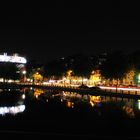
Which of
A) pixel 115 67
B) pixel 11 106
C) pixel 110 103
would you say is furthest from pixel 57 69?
pixel 11 106

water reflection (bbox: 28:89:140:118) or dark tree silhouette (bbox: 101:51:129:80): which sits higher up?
dark tree silhouette (bbox: 101:51:129:80)

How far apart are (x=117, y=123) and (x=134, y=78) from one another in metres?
62.9

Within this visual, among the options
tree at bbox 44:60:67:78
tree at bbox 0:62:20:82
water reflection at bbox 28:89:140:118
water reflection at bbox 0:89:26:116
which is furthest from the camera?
tree at bbox 0:62:20:82

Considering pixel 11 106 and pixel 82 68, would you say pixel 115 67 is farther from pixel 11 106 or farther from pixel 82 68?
pixel 11 106

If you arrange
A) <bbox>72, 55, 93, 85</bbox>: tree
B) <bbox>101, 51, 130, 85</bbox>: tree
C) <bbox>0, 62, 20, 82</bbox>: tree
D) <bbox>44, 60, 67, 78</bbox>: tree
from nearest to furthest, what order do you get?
<bbox>101, 51, 130, 85</bbox>: tree → <bbox>72, 55, 93, 85</bbox>: tree → <bbox>44, 60, 67, 78</bbox>: tree → <bbox>0, 62, 20, 82</bbox>: tree

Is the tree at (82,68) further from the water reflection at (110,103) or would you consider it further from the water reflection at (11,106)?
the water reflection at (11,106)

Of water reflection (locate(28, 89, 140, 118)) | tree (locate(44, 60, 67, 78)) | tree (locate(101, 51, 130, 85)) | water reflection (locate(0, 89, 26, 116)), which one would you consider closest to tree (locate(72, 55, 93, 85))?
tree (locate(101, 51, 130, 85))

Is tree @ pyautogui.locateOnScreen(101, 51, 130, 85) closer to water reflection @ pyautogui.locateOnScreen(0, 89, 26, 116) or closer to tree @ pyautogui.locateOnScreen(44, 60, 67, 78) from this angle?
water reflection @ pyautogui.locateOnScreen(0, 89, 26, 116)

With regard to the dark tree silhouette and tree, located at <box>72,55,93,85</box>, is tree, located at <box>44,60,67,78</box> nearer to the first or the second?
tree, located at <box>72,55,93,85</box>

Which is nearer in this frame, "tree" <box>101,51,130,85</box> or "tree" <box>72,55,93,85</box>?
"tree" <box>101,51,130,85</box>

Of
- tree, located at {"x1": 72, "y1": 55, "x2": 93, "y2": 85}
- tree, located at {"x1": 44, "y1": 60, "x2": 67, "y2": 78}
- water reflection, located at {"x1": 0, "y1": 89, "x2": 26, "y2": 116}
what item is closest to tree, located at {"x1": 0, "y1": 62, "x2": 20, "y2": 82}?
tree, located at {"x1": 44, "y1": 60, "x2": 67, "y2": 78}

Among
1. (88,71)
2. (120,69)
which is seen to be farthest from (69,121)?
(88,71)

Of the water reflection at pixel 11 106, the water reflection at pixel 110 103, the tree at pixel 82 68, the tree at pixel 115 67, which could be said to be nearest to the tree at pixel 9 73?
the tree at pixel 82 68

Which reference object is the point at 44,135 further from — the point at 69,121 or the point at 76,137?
the point at 69,121
